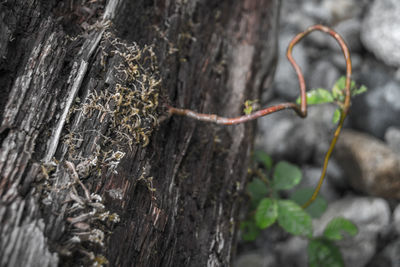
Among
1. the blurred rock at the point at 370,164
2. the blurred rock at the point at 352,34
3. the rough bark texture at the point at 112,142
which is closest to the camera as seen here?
the rough bark texture at the point at 112,142

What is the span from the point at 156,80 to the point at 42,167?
0.78m

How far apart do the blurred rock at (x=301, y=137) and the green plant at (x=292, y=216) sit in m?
0.68

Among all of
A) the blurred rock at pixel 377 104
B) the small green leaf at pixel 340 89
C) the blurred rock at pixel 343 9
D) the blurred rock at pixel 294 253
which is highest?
the blurred rock at pixel 343 9

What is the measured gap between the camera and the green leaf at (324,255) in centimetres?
241

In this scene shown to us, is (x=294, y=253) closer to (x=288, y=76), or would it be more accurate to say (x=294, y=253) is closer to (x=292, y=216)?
(x=292, y=216)

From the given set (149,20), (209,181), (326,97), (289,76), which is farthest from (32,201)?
(289,76)

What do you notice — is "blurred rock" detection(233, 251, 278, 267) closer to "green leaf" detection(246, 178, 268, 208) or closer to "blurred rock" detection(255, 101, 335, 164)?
"green leaf" detection(246, 178, 268, 208)

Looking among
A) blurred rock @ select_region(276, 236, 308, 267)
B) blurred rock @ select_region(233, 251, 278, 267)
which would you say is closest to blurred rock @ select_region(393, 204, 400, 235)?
blurred rock @ select_region(276, 236, 308, 267)

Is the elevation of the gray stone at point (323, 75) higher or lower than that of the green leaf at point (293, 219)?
higher

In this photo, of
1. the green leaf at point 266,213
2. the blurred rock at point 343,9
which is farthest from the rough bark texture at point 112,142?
the blurred rock at point 343,9

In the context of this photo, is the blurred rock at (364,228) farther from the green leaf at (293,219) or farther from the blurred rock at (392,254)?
the green leaf at (293,219)

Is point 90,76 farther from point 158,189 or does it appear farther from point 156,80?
point 158,189

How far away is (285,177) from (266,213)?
1.49ft

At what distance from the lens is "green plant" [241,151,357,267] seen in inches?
86.7
